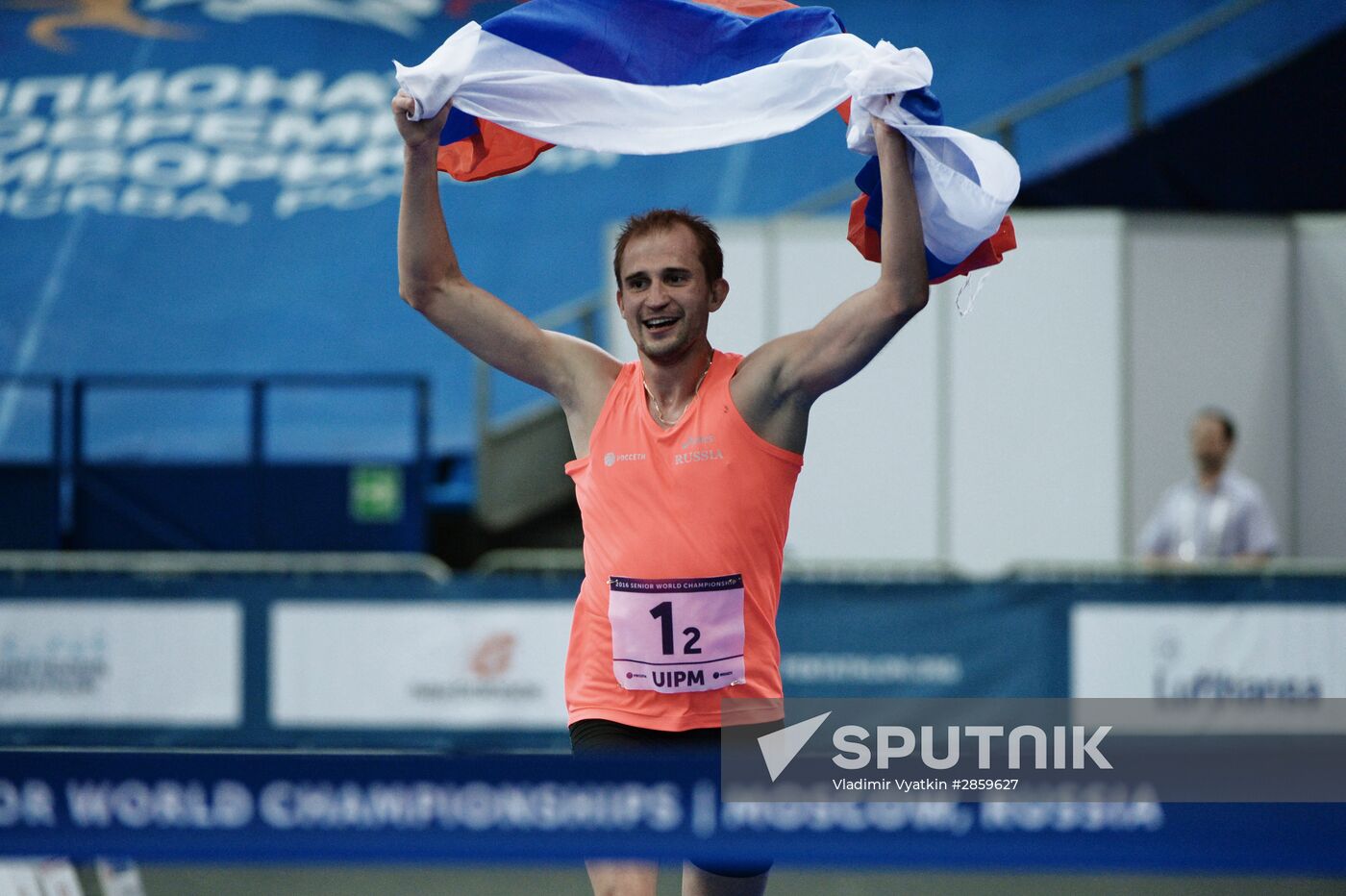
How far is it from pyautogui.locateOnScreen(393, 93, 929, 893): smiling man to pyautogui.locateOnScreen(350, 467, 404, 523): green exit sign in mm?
7605

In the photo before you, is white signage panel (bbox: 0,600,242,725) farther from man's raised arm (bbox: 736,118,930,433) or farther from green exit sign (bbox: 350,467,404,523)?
man's raised arm (bbox: 736,118,930,433)

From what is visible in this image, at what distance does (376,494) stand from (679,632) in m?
7.99

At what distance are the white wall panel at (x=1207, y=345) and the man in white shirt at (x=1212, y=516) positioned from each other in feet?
5.92

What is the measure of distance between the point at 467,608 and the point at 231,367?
5.79 meters

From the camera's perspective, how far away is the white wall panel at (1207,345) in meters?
10.2

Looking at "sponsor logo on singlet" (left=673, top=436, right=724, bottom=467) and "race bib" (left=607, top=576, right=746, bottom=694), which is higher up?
"sponsor logo on singlet" (left=673, top=436, right=724, bottom=467)

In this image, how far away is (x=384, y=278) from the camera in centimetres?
1329

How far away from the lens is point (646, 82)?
3.83 metres

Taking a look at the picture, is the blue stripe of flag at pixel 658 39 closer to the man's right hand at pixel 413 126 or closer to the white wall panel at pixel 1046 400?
the man's right hand at pixel 413 126

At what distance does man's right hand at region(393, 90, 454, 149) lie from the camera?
3.33m

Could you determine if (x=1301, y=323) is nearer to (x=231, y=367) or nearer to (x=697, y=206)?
(x=697, y=206)

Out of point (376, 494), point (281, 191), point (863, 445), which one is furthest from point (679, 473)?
point (281, 191)

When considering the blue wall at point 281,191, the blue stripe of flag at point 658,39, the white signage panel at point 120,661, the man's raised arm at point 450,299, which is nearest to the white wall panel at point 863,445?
the blue wall at point 281,191

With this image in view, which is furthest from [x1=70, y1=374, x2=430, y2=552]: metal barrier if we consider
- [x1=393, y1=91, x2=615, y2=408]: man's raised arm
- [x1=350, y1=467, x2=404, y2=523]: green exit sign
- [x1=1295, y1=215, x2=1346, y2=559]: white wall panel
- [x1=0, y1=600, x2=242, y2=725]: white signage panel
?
[x1=393, y1=91, x2=615, y2=408]: man's raised arm
